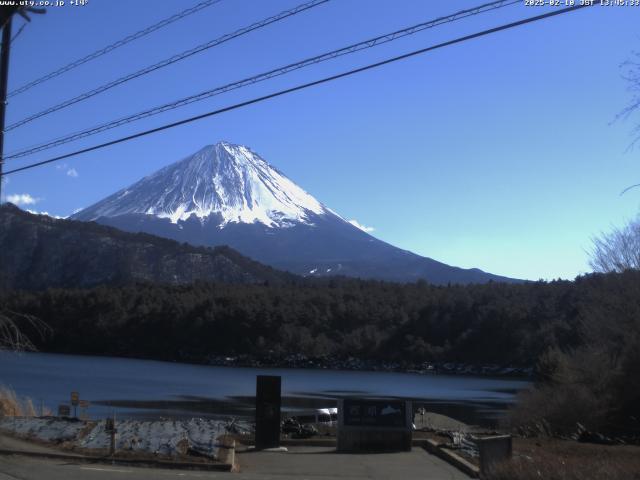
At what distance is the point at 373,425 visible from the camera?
18281 millimetres

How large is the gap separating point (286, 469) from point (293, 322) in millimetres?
122468

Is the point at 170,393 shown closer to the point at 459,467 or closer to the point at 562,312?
the point at 459,467

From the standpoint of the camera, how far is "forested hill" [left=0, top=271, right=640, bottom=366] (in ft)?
395

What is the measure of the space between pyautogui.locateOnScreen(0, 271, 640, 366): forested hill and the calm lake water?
1611cm

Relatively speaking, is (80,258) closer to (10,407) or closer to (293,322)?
(293,322)

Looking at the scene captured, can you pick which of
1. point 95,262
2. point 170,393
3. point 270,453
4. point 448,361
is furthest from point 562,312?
point 95,262

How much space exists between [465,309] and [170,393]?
2892 inches

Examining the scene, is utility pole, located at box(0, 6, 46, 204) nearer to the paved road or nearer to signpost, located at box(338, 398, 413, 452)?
the paved road

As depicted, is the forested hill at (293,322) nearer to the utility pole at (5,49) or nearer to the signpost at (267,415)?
the signpost at (267,415)

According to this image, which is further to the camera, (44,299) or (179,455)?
(44,299)

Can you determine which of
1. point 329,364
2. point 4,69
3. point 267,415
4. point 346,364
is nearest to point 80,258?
point 329,364

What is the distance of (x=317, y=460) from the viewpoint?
1656 centimetres

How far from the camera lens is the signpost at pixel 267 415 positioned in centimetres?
1812

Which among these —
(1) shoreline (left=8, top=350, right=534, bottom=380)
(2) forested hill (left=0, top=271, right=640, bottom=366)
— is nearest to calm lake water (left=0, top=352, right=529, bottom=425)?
(1) shoreline (left=8, top=350, right=534, bottom=380)
